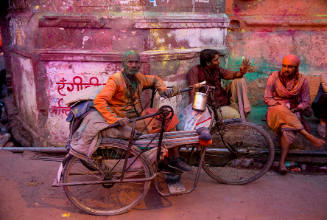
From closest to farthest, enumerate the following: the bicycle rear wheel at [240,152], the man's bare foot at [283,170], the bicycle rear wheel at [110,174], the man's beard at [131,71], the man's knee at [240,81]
→ 1. the bicycle rear wheel at [110,174]
2. the man's beard at [131,71]
3. the bicycle rear wheel at [240,152]
4. the man's bare foot at [283,170]
5. the man's knee at [240,81]

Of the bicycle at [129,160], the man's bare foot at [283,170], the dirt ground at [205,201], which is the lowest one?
the dirt ground at [205,201]

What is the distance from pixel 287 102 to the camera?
193 inches

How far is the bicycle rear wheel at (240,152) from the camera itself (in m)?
4.06

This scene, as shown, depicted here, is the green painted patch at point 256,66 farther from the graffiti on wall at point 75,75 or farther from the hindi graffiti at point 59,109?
the hindi graffiti at point 59,109

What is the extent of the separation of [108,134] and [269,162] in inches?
83.9

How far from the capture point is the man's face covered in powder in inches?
140

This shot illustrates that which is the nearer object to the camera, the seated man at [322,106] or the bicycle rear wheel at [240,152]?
the bicycle rear wheel at [240,152]

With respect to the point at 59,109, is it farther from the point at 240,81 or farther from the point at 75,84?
the point at 240,81

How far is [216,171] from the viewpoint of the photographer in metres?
4.46

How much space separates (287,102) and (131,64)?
2643 mm

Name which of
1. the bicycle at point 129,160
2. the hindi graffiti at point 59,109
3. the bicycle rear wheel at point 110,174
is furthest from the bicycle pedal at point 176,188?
the hindi graffiti at point 59,109

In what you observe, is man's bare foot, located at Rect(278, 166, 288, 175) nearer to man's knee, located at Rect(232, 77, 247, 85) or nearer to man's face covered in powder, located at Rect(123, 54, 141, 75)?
man's knee, located at Rect(232, 77, 247, 85)

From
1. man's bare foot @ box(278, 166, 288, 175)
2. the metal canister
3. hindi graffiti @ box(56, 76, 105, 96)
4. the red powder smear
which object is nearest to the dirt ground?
man's bare foot @ box(278, 166, 288, 175)

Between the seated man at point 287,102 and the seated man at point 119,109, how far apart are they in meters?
1.73
